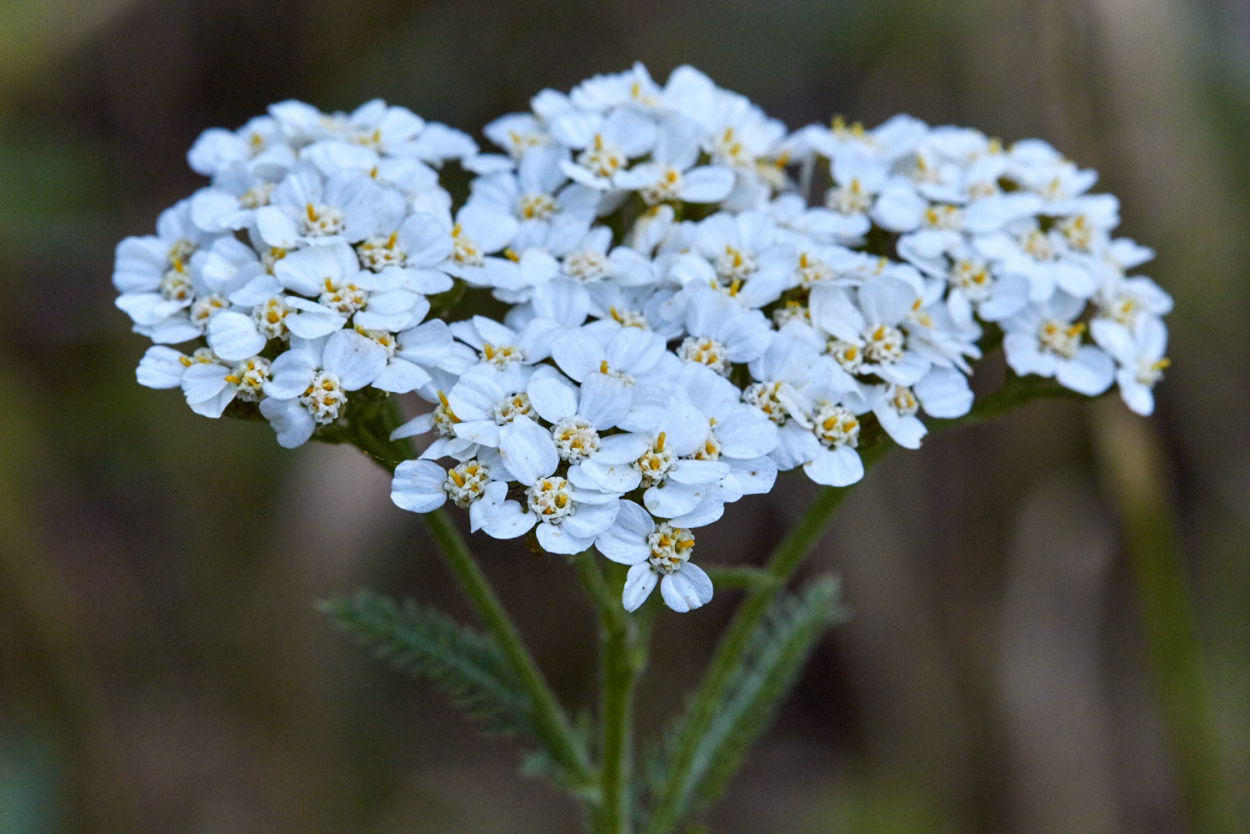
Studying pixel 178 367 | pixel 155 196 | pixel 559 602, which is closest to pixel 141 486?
pixel 155 196

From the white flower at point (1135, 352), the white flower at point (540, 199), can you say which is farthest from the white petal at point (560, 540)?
the white flower at point (1135, 352)

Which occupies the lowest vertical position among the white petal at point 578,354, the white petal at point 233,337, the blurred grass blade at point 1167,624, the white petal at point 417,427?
the blurred grass blade at point 1167,624

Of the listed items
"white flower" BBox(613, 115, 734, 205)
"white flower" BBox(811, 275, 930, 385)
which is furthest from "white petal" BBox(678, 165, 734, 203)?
"white flower" BBox(811, 275, 930, 385)

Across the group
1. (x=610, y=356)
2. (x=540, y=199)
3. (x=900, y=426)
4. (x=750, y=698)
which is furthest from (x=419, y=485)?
(x=750, y=698)

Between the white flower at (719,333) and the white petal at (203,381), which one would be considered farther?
the white flower at (719,333)

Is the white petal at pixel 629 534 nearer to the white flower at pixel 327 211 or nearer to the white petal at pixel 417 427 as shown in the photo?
the white petal at pixel 417 427

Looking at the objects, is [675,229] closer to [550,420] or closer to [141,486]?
[550,420]

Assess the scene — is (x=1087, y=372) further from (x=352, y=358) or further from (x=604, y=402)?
(x=352, y=358)
